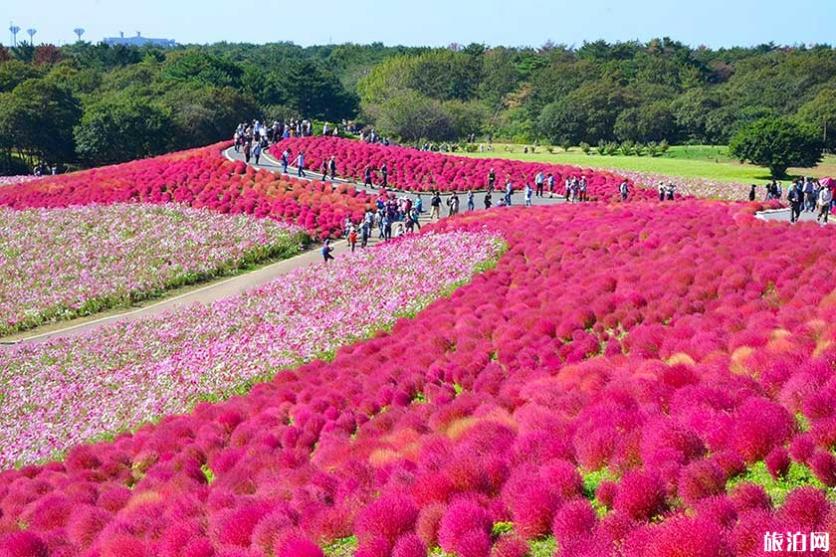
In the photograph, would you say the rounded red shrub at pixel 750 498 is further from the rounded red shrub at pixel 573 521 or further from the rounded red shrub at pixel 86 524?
the rounded red shrub at pixel 86 524

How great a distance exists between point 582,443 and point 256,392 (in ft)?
24.7

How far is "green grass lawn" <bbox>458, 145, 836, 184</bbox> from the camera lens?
51.9 m

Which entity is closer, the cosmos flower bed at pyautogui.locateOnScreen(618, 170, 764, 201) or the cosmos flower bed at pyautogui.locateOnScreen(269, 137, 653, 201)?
the cosmos flower bed at pyautogui.locateOnScreen(269, 137, 653, 201)

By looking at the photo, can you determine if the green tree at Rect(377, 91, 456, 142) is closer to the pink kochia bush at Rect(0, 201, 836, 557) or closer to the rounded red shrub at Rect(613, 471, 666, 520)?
the pink kochia bush at Rect(0, 201, 836, 557)

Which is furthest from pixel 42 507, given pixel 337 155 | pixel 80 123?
pixel 80 123

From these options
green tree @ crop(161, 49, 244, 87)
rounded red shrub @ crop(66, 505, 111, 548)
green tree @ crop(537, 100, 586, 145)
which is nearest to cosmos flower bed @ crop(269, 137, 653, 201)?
green tree @ crop(537, 100, 586, 145)

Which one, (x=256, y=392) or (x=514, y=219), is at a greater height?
(x=514, y=219)

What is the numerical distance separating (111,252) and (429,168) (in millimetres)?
17782

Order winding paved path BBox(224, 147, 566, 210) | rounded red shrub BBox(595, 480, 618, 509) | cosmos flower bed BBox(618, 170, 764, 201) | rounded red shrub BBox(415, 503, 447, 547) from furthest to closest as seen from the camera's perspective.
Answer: cosmos flower bed BBox(618, 170, 764, 201) < winding paved path BBox(224, 147, 566, 210) < rounded red shrub BBox(415, 503, 447, 547) < rounded red shrub BBox(595, 480, 618, 509)

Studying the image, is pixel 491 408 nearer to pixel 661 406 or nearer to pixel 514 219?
pixel 661 406

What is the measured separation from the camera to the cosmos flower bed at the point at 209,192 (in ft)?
118

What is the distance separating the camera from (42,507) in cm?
1040

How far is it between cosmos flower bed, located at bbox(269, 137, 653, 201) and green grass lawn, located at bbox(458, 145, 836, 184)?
29.8 ft

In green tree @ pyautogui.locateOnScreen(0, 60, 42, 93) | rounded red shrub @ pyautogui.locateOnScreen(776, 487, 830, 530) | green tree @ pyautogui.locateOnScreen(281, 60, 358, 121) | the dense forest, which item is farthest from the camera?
green tree @ pyautogui.locateOnScreen(281, 60, 358, 121)
